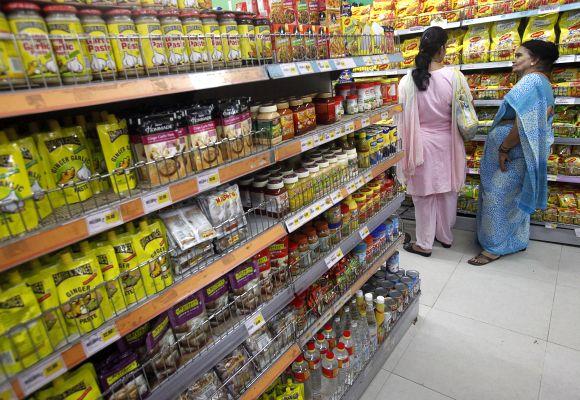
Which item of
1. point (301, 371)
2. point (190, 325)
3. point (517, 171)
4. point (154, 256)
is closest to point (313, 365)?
point (301, 371)

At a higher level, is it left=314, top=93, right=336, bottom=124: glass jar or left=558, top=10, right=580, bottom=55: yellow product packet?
left=558, top=10, right=580, bottom=55: yellow product packet

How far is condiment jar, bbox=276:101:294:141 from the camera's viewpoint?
5.04ft

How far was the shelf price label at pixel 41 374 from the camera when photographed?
2.74ft

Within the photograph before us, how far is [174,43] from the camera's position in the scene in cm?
108

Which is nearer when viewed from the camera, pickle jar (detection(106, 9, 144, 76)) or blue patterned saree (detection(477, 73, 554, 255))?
pickle jar (detection(106, 9, 144, 76))

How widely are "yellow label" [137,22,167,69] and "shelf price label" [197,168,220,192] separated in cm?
34

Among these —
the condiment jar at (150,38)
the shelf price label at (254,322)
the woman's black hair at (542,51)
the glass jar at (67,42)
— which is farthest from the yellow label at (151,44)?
the woman's black hair at (542,51)

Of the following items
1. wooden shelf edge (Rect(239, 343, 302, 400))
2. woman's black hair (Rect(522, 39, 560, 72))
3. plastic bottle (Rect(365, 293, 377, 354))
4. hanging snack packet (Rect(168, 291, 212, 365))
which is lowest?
plastic bottle (Rect(365, 293, 377, 354))

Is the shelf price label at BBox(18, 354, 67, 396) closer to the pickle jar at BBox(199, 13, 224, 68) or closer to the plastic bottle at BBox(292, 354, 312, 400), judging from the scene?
the pickle jar at BBox(199, 13, 224, 68)

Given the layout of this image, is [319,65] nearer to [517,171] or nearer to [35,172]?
[35,172]

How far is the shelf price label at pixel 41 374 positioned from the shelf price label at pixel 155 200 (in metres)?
0.41

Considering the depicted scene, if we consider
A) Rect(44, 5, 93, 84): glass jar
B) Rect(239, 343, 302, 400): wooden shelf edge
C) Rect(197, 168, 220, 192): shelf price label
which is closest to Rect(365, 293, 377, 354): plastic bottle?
Rect(239, 343, 302, 400): wooden shelf edge

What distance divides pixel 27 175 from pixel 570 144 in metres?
3.99

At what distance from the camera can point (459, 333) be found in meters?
2.45
